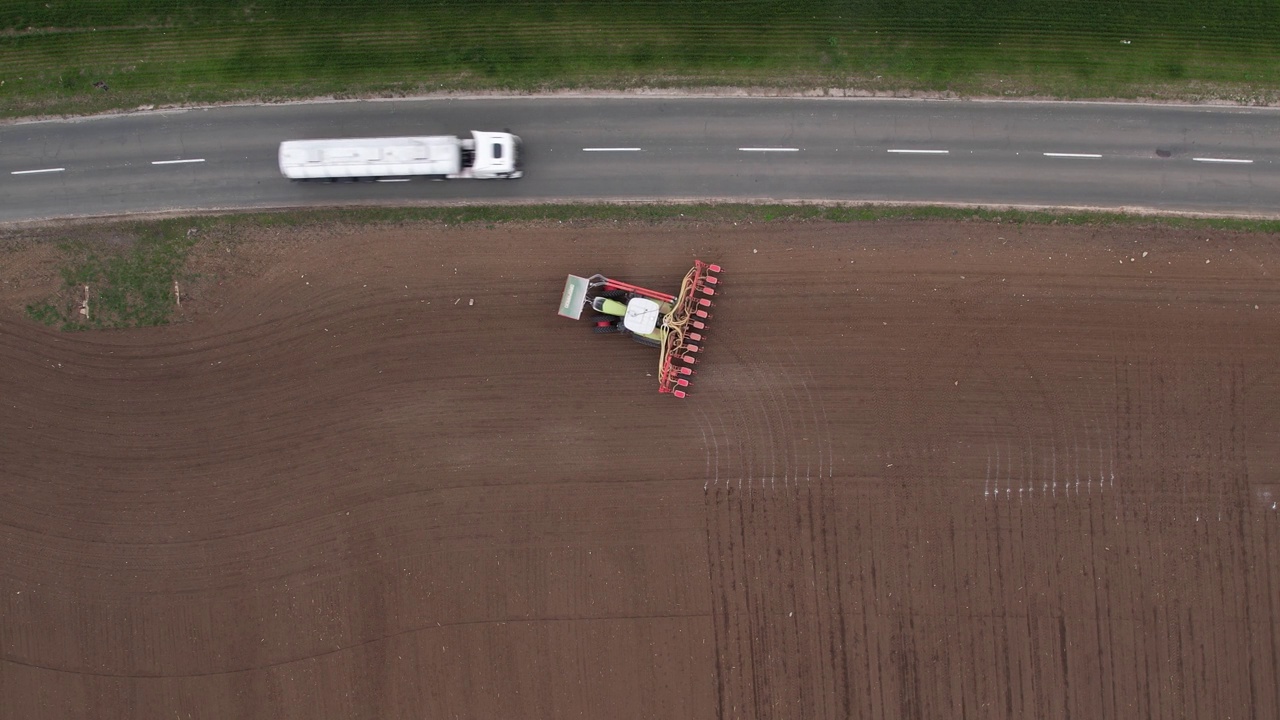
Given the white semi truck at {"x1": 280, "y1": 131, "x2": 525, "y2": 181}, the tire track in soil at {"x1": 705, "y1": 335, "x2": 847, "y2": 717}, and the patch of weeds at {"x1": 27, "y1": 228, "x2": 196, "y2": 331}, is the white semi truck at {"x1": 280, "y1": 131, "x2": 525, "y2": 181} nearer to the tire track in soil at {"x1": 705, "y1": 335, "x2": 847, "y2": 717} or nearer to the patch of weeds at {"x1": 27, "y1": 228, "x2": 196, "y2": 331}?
the patch of weeds at {"x1": 27, "y1": 228, "x2": 196, "y2": 331}

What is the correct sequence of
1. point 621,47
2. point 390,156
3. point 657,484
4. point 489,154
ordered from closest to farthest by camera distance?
point 390,156 → point 489,154 → point 657,484 → point 621,47

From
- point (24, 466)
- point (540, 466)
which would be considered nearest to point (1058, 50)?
point (540, 466)

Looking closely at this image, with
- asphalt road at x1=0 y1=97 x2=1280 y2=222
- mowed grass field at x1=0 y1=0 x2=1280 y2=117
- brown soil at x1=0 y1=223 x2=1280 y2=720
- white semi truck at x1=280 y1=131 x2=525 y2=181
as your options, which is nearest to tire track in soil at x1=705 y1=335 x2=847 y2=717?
brown soil at x1=0 y1=223 x2=1280 y2=720

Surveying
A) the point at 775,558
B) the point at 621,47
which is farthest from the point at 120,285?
the point at 775,558

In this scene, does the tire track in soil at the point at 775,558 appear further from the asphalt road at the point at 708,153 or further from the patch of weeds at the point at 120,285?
the patch of weeds at the point at 120,285

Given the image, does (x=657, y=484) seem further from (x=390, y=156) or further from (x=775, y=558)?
(x=390, y=156)

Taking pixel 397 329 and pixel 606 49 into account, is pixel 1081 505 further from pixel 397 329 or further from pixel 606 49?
pixel 397 329
